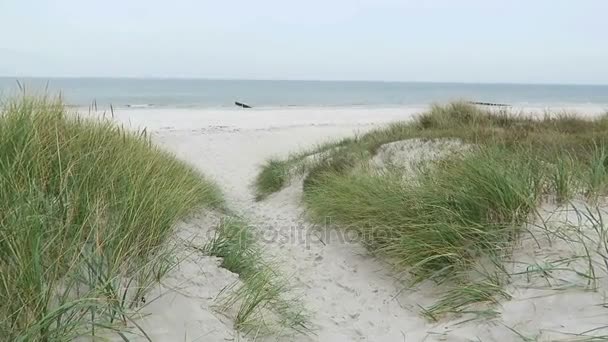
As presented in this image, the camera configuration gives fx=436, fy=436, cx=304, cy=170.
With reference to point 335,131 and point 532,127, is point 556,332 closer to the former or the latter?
point 532,127

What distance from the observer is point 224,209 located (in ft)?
19.4

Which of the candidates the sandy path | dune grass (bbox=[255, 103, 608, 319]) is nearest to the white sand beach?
the sandy path

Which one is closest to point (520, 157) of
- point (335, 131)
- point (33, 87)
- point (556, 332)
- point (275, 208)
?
point (556, 332)

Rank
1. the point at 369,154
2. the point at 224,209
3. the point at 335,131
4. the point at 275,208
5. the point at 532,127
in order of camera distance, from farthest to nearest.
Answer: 1. the point at 335,131
2. the point at 532,127
3. the point at 369,154
4. the point at 275,208
5. the point at 224,209

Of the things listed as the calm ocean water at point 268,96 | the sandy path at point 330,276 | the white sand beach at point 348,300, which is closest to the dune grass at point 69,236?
the white sand beach at point 348,300

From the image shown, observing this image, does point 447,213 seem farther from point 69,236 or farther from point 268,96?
point 268,96

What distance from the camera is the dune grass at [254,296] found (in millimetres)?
2611

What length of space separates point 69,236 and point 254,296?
3.68 ft

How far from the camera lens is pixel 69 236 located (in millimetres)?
2258

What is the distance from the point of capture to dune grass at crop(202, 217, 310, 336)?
2.61 m

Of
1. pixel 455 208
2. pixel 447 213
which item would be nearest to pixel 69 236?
pixel 447 213

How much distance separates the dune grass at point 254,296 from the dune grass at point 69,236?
0.48 metres

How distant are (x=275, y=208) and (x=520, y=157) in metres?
3.62

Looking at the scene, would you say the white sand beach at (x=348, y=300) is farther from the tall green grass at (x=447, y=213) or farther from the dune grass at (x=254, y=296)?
the tall green grass at (x=447, y=213)
